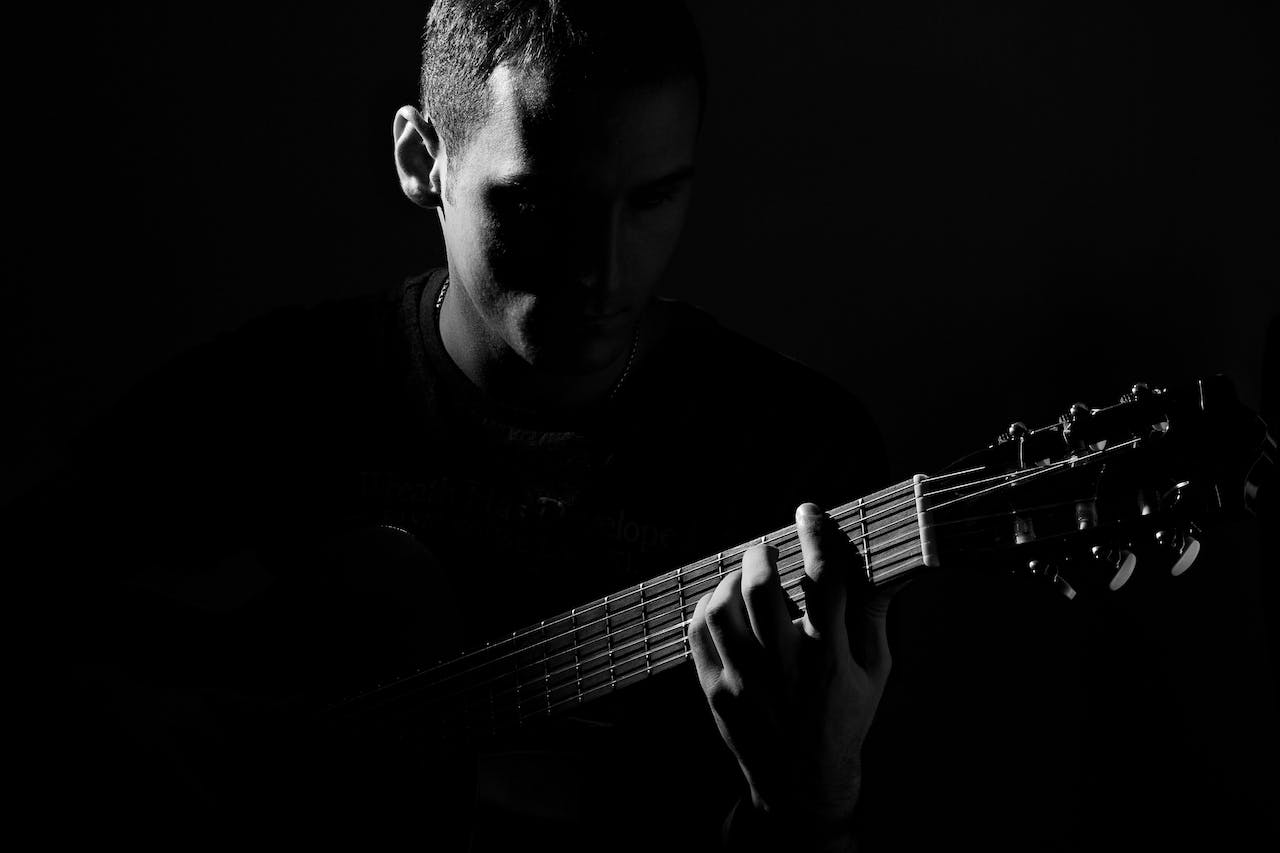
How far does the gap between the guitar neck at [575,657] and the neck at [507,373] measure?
0.22 m

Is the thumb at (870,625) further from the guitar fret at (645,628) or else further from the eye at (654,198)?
the eye at (654,198)

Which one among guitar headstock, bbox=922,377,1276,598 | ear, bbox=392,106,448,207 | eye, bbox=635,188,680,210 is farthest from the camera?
ear, bbox=392,106,448,207

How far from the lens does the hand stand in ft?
3.05

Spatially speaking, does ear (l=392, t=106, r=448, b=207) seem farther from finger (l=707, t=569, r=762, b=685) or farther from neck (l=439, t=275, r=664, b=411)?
finger (l=707, t=569, r=762, b=685)

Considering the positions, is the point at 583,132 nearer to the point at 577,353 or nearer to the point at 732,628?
the point at 577,353

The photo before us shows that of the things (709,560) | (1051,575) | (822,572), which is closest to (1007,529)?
(1051,575)

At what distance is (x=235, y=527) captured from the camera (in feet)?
4.07

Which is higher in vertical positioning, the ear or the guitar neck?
the ear

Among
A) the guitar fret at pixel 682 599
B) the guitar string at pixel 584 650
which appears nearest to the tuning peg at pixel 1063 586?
the guitar string at pixel 584 650

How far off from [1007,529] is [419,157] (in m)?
0.67

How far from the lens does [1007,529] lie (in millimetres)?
847

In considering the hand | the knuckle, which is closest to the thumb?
the hand

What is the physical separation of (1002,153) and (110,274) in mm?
1158

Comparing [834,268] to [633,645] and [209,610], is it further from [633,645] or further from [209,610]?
[209,610]
